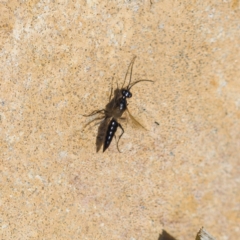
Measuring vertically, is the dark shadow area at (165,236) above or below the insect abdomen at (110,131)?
below

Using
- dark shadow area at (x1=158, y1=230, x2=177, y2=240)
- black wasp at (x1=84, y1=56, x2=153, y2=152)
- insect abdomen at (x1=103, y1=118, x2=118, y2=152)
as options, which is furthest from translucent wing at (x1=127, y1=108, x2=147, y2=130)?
dark shadow area at (x1=158, y1=230, x2=177, y2=240)

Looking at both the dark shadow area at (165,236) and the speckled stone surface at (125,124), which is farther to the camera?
the dark shadow area at (165,236)

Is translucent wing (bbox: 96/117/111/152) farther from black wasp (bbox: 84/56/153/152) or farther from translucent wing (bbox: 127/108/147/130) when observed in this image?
translucent wing (bbox: 127/108/147/130)

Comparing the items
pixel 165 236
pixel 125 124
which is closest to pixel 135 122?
pixel 125 124

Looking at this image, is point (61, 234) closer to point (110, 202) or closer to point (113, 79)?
point (110, 202)

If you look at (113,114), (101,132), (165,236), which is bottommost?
(165,236)

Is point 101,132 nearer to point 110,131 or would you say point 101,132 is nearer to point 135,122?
point 110,131

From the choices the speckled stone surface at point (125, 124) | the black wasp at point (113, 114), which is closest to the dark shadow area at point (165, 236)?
the speckled stone surface at point (125, 124)

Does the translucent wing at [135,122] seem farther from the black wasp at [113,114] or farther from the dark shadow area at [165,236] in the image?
the dark shadow area at [165,236]
